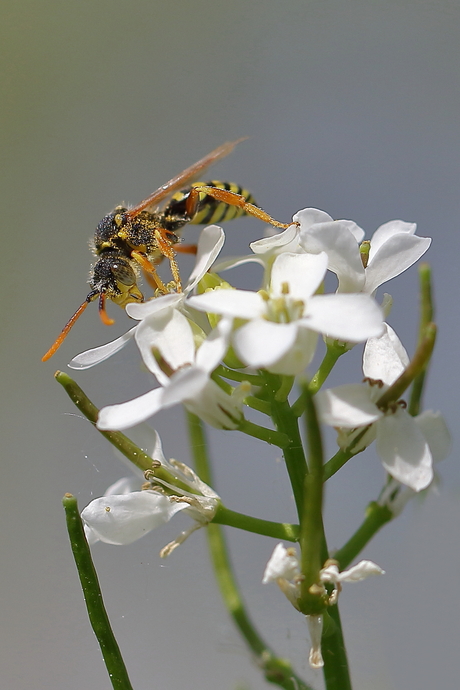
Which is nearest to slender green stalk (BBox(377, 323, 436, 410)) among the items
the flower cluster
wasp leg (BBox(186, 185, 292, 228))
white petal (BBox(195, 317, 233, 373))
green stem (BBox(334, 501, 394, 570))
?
the flower cluster

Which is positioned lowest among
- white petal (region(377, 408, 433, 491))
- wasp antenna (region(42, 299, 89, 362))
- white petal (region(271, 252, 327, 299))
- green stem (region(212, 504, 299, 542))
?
green stem (region(212, 504, 299, 542))

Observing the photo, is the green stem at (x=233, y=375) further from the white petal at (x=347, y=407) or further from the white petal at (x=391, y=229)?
the white petal at (x=391, y=229)

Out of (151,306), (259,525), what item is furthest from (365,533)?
(151,306)

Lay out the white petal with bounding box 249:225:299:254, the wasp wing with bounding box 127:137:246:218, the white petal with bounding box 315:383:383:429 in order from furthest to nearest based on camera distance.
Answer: the wasp wing with bounding box 127:137:246:218
the white petal with bounding box 249:225:299:254
the white petal with bounding box 315:383:383:429

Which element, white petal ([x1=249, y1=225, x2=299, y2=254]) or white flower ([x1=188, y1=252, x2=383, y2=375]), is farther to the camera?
white petal ([x1=249, y1=225, x2=299, y2=254])

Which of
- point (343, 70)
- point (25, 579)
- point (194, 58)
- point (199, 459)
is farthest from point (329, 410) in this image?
point (194, 58)

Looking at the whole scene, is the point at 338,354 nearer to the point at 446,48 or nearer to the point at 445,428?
the point at 445,428

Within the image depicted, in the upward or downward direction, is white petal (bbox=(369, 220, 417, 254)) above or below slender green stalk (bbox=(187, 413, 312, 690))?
above

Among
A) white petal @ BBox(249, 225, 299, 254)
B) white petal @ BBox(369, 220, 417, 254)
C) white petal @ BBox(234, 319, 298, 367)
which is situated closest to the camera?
white petal @ BBox(234, 319, 298, 367)

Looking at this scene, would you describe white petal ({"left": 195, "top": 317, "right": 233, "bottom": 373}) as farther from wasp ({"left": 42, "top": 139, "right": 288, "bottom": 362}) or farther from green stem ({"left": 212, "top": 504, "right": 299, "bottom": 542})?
wasp ({"left": 42, "top": 139, "right": 288, "bottom": 362})
